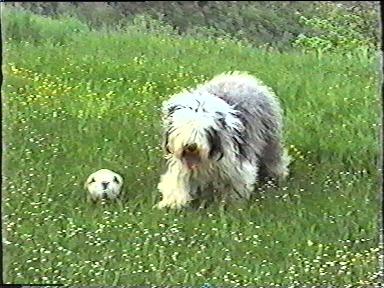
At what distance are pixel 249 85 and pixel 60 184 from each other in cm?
124

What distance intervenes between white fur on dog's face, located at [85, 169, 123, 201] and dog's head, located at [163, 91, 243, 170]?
0.33 metres

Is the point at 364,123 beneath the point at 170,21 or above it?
beneath

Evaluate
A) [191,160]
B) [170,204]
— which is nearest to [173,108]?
[191,160]

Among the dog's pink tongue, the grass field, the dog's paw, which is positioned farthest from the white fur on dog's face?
the dog's pink tongue

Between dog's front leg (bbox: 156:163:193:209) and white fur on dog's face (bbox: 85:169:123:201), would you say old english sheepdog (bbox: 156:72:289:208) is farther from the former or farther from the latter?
white fur on dog's face (bbox: 85:169:123:201)

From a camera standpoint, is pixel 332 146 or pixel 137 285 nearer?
pixel 137 285

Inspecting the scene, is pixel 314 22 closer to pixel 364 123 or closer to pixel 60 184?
pixel 364 123

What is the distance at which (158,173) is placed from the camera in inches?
240

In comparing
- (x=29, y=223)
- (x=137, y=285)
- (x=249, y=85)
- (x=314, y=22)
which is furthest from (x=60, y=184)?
(x=314, y=22)

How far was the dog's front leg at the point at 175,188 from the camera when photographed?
597 centimetres

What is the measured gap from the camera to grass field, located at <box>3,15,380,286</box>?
5668 millimetres

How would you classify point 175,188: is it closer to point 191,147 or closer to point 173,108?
point 191,147

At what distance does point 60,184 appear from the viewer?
5.97m

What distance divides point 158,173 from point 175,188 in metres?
0.16
